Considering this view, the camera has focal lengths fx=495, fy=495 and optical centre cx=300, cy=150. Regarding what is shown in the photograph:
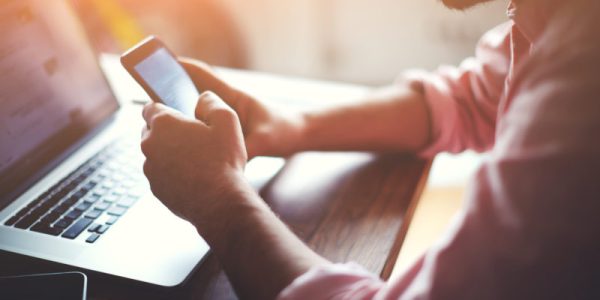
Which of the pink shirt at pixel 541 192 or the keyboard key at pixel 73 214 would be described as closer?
the pink shirt at pixel 541 192

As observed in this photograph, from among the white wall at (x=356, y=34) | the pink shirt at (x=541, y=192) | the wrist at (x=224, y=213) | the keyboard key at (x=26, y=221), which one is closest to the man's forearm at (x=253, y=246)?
the wrist at (x=224, y=213)

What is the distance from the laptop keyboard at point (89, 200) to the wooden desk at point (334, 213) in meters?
0.05

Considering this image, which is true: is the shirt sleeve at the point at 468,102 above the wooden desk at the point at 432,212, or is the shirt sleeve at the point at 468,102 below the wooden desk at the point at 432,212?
above

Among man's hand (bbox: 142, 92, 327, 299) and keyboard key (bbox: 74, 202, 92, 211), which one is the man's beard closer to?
man's hand (bbox: 142, 92, 327, 299)

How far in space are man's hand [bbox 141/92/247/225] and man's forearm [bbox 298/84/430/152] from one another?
222 millimetres

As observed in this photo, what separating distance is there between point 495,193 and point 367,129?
421mm

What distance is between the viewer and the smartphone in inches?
24.0

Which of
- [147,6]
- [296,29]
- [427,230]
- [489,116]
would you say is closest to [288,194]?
[427,230]

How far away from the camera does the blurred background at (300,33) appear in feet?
5.19

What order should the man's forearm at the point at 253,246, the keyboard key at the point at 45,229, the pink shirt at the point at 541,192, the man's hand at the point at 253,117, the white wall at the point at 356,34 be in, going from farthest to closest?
Result: the white wall at the point at 356,34 → the man's hand at the point at 253,117 → the keyboard key at the point at 45,229 → the man's forearm at the point at 253,246 → the pink shirt at the point at 541,192

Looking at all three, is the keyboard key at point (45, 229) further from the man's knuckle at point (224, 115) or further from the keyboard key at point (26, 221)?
the man's knuckle at point (224, 115)

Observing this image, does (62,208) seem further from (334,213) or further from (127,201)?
(334,213)

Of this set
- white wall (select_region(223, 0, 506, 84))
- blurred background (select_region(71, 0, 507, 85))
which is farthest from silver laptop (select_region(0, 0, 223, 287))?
white wall (select_region(223, 0, 506, 84))

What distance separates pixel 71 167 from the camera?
2.28 feet
